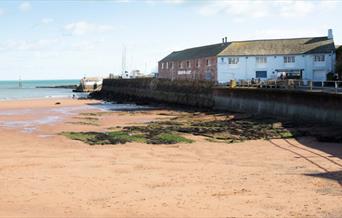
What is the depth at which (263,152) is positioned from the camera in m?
19.8

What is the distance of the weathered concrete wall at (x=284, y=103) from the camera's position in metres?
27.6

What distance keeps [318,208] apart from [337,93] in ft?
58.7

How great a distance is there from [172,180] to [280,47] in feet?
164

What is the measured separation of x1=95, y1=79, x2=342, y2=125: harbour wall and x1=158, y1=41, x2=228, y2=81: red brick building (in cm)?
757

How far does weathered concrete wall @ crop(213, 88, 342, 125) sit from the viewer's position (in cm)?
2758

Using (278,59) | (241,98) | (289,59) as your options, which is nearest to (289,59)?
(289,59)

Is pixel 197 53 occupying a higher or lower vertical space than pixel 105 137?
higher

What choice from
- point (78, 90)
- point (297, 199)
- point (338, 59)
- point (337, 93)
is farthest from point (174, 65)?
point (297, 199)

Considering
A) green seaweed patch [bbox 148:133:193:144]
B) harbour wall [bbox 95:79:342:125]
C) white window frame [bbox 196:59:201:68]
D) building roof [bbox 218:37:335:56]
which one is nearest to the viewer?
green seaweed patch [bbox 148:133:193:144]

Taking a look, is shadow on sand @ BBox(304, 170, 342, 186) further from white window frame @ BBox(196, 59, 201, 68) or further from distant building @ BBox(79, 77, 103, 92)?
distant building @ BBox(79, 77, 103, 92)

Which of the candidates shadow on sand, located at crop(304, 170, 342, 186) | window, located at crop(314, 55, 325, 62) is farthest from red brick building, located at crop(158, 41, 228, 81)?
shadow on sand, located at crop(304, 170, 342, 186)

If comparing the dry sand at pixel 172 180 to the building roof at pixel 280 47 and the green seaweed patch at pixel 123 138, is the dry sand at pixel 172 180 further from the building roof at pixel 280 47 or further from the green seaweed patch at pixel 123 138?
the building roof at pixel 280 47

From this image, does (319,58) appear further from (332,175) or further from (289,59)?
(332,175)

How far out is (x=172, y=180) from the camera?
539 inches
